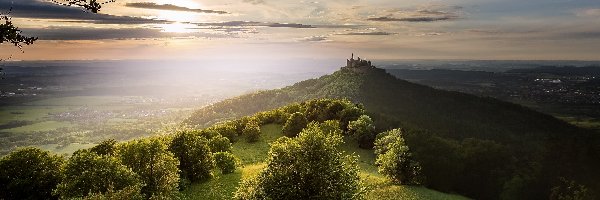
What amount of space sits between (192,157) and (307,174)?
119 feet

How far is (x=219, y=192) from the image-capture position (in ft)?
199

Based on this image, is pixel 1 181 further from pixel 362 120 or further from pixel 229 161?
pixel 362 120

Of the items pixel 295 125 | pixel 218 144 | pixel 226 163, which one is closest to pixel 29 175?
pixel 226 163

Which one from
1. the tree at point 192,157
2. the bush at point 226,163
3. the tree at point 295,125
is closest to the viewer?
the tree at point 192,157

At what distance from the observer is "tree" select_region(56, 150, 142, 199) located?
158 feet

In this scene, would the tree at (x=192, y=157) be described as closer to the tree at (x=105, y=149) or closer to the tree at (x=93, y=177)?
the tree at (x=105, y=149)

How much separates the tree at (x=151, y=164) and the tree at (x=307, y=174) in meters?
20.6

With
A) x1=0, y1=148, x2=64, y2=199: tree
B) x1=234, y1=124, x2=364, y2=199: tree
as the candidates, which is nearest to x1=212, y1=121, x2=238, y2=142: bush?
x1=0, y1=148, x2=64, y2=199: tree

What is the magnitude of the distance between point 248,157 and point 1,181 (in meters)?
45.6

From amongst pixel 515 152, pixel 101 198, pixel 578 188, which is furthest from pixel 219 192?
pixel 515 152

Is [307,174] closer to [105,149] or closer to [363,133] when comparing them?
[105,149]

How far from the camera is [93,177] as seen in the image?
160 ft

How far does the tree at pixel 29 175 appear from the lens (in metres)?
58.6

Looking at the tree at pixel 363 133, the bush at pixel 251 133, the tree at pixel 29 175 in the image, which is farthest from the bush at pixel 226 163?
the tree at pixel 363 133
